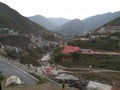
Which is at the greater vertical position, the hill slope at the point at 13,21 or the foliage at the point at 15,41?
the hill slope at the point at 13,21

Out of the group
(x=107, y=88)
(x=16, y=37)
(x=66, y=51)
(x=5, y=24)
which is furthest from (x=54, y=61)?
(x=5, y=24)

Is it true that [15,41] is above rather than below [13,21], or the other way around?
below

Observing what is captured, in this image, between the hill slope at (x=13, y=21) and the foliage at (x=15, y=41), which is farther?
the hill slope at (x=13, y=21)

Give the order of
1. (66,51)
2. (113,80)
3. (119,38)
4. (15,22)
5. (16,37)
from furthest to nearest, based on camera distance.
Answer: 1. (15,22)
2. (16,37)
3. (119,38)
4. (66,51)
5. (113,80)

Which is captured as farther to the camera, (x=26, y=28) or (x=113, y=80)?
(x=26, y=28)

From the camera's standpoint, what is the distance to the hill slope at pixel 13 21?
92981 mm

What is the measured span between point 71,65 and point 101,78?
314 inches

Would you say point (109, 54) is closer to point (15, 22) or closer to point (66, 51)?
point (66, 51)

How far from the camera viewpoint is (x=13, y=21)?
9788cm

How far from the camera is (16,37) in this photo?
2817 inches

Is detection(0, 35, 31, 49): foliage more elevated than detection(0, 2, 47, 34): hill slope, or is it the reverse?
detection(0, 2, 47, 34): hill slope

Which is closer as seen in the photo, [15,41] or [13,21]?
[15,41]

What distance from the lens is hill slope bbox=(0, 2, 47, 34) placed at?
92981 millimetres

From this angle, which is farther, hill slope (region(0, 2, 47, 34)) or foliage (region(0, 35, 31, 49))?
hill slope (region(0, 2, 47, 34))
